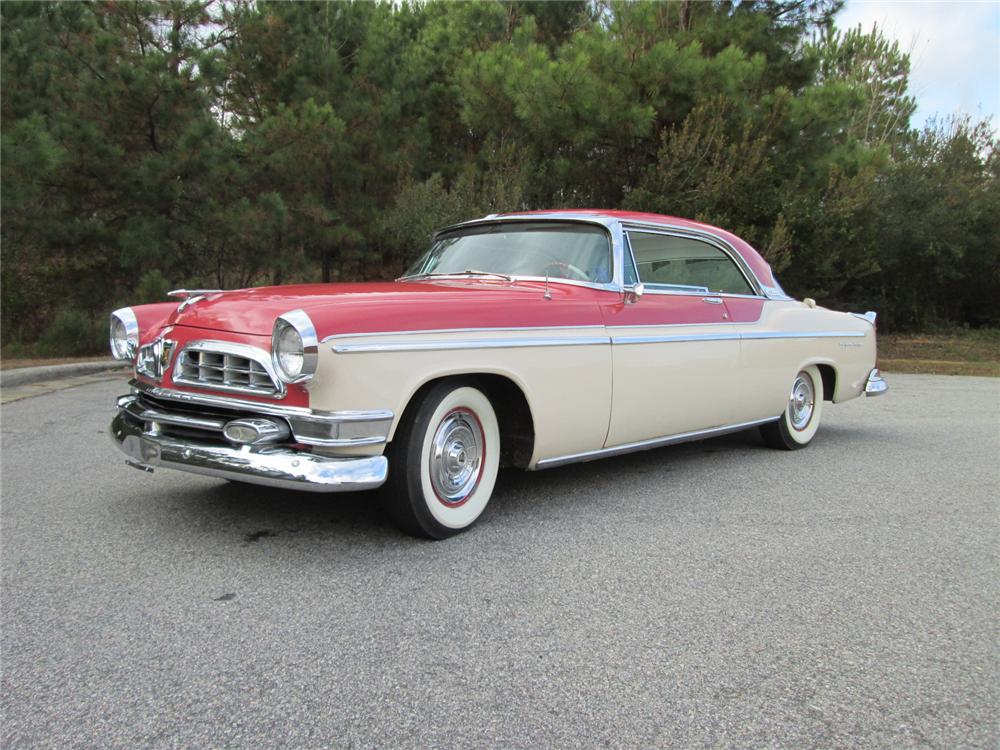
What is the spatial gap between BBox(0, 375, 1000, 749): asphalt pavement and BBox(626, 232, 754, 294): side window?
48.8 inches

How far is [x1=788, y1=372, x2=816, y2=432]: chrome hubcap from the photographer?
19.7ft

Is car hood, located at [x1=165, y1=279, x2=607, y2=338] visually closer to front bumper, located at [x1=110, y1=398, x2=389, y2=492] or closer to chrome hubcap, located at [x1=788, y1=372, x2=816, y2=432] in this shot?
front bumper, located at [x1=110, y1=398, x2=389, y2=492]

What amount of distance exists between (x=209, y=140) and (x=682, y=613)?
503 inches

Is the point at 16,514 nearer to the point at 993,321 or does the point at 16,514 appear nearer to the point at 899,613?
the point at 899,613

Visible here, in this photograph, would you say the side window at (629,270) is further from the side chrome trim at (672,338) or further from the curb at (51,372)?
the curb at (51,372)

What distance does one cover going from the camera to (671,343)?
15.4 ft

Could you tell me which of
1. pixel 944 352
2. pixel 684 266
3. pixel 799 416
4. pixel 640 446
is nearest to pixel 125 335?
pixel 640 446

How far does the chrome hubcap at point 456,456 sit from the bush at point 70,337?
1134cm

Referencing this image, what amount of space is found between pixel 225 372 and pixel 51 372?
8133 mm

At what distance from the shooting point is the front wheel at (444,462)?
3445 millimetres

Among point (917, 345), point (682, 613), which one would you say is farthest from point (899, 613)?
point (917, 345)

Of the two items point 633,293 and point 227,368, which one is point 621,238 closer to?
point 633,293

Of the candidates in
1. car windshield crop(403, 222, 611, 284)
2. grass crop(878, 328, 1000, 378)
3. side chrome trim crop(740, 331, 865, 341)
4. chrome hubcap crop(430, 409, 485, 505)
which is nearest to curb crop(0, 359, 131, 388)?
car windshield crop(403, 222, 611, 284)

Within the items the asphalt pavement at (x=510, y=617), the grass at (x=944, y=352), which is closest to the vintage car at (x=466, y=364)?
the asphalt pavement at (x=510, y=617)
